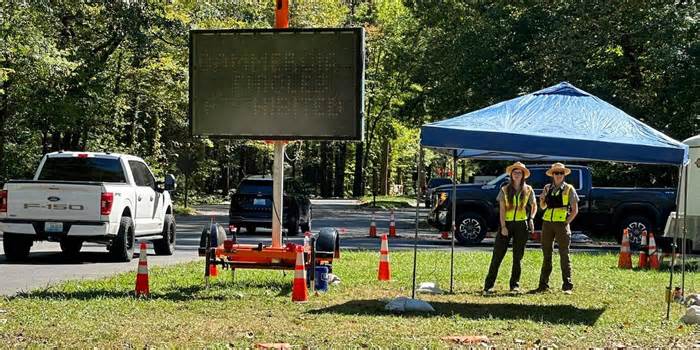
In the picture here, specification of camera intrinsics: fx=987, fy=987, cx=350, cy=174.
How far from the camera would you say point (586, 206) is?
2459 cm

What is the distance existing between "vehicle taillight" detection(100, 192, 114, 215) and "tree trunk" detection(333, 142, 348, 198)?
52790 millimetres

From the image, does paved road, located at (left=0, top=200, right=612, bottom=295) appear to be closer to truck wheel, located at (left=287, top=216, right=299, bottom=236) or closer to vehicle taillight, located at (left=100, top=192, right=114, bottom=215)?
truck wheel, located at (left=287, top=216, right=299, bottom=236)

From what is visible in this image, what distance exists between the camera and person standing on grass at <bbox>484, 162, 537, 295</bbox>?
532 inches

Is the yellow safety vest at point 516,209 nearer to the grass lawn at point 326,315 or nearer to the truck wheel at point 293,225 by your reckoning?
the grass lawn at point 326,315

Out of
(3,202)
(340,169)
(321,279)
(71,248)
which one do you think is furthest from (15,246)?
(340,169)

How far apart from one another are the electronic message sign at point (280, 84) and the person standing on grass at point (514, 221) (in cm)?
233

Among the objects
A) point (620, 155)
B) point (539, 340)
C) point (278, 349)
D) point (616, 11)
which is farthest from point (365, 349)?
point (616, 11)

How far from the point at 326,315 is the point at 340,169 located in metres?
61.6

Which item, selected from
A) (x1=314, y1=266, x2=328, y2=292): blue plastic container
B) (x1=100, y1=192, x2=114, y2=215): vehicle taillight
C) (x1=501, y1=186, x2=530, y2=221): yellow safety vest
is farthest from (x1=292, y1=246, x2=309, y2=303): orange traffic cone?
(x1=100, y1=192, x2=114, y2=215): vehicle taillight

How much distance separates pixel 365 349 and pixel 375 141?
64.3 metres

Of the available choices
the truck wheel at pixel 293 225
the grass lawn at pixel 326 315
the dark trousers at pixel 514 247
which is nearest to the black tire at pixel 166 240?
the grass lawn at pixel 326 315

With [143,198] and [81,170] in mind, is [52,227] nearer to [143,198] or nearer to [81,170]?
[81,170]

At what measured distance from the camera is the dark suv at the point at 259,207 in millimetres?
26562

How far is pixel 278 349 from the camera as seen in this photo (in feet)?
27.3
